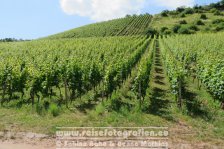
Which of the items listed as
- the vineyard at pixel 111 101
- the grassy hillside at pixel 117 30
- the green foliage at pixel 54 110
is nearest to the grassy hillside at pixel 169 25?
the grassy hillside at pixel 117 30

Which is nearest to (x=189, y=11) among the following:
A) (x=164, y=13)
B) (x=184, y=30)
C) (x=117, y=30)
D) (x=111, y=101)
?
(x=164, y=13)

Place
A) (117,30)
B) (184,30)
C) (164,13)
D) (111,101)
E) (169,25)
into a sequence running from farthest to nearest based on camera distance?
1. (164,13)
2. (169,25)
3. (117,30)
4. (184,30)
5. (111,101)

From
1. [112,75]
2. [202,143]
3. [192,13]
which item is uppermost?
[192,13]

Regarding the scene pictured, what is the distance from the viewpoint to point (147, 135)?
12.2 meters

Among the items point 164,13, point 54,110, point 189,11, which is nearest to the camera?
point 54,110

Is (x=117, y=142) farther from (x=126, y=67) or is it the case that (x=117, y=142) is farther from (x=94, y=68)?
(x=126, y=67)

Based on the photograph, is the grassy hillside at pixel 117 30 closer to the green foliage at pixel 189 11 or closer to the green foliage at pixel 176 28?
the green foliage at pixel 176 28

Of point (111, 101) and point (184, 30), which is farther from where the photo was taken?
point (184, 30)

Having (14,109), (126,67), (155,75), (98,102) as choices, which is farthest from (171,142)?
(155,75)

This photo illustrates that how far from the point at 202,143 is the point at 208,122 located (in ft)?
8.04

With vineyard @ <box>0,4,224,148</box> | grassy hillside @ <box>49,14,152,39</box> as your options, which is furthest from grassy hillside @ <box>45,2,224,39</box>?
vineyard @ <box>0,4,224,148</box>

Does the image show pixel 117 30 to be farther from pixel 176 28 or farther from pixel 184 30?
pixel 184 30

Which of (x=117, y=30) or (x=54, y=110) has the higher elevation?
(x=117, y=30)

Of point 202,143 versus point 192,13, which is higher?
point 192,13
